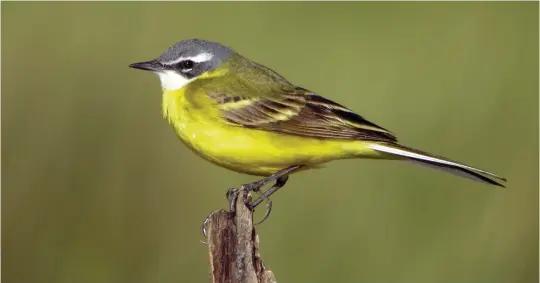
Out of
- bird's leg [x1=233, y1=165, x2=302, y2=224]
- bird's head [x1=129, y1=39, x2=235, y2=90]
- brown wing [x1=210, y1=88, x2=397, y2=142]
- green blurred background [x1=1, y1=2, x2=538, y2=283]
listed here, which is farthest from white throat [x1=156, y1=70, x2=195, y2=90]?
green blurred background [x1=1, y1=2, x2=538, y2=283]

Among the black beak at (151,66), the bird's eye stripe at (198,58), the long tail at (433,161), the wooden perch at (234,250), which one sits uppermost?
the bird's eye stripe at (198,58)

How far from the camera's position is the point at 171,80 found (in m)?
6.24

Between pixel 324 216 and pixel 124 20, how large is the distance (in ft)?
8.07

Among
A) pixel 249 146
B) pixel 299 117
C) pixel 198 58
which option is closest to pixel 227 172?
pixel 198 58

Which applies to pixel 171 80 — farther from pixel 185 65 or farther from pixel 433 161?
pixel 433 161

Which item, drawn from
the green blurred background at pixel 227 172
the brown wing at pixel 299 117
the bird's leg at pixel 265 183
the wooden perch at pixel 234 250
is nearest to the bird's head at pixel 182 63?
the brown wing at pixel 299 117

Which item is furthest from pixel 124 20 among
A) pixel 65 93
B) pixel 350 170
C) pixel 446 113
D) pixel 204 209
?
pixel 446 113

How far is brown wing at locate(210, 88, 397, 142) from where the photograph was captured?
5770 mm

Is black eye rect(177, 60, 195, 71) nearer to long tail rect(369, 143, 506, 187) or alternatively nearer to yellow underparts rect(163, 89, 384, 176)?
yellow underparts rect(163, 89, 384, 176)

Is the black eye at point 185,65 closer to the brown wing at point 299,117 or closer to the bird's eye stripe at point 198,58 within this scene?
the bird's eye stripe at point 198,58

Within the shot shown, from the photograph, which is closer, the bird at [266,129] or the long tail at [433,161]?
the long tail at [433,161]

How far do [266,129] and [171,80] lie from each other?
824mm

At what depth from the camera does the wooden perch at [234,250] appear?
5.04 m

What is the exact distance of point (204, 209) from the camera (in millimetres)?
7656
